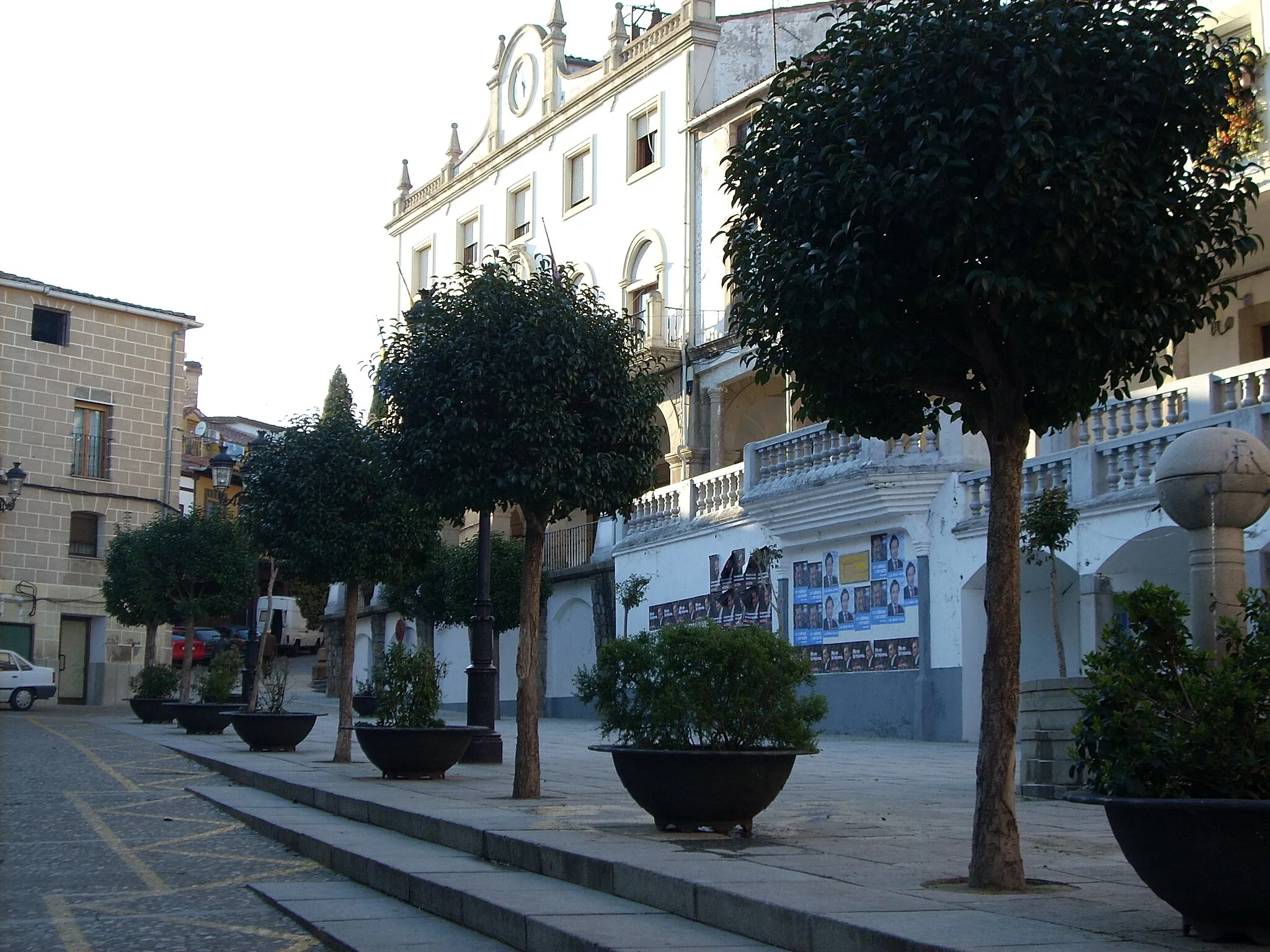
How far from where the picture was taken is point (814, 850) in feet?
24.2

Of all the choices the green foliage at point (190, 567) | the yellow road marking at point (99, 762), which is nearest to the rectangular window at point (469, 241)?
the green foliage at point (190, 567)

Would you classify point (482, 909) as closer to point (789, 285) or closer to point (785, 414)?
point (789, 285)

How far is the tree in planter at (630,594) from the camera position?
26.5 metres

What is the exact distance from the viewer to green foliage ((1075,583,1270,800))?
471cm

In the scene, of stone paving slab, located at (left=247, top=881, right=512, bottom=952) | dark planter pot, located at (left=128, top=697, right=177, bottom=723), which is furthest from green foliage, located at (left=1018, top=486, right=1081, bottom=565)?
dark planter pot, located at (left=128, top=697, right=177, bottom=723)

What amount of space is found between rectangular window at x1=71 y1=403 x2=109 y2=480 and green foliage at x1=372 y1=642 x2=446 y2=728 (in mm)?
30526

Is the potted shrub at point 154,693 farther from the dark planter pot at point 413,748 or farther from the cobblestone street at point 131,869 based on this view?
the dark planter pot at point 413,748

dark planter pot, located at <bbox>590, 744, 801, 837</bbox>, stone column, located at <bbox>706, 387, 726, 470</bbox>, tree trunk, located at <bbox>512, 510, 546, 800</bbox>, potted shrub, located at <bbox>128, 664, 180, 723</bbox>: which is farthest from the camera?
stone column, located at <bbox>706, 387, 726, 470</bbox>

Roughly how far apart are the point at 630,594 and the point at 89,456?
21033mm

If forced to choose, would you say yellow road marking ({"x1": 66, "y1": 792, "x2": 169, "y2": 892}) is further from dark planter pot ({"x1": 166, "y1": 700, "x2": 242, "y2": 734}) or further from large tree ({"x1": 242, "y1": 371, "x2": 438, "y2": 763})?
dark planter pot ({"x1": 166, "y1": 700, "x2": 242, "y2": 734})

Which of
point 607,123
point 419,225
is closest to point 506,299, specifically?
point 607,123

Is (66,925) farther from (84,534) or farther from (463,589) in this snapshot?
(84,534)

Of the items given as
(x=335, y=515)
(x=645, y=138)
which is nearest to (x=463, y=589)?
(x=645, y=138)

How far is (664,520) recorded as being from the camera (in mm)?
27141
